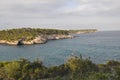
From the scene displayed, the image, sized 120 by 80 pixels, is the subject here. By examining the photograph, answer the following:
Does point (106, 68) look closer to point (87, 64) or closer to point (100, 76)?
point (87, 64)

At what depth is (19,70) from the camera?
A: 1880 inches

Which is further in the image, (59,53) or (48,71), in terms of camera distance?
(59,53)

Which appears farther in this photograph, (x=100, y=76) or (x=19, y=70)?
(x=19, y=70)

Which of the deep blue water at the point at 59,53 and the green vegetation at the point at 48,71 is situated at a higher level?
the green vegetation at the point at 48,71

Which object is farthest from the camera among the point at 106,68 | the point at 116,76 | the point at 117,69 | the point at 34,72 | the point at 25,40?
the point at 25,40

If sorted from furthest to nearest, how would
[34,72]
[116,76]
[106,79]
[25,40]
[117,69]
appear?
[25,40] → [34,72] → [117,69] → [116,76] → [106,79]

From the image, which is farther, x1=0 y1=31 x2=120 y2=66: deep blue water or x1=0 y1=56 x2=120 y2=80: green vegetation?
x1=0 y1=31 x2=120 y2=66: deep blue water

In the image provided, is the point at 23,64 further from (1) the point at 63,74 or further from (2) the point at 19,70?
(1) the point at 63,74

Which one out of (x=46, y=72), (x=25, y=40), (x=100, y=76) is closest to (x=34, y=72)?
(x=46, y=72)

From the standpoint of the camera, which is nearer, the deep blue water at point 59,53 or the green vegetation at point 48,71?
the green vegetation at point 48,71

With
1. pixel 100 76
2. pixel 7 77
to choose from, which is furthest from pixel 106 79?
pixel 7 77

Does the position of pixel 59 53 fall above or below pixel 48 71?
below

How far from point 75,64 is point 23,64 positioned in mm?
9526

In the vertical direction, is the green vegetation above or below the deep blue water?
above
